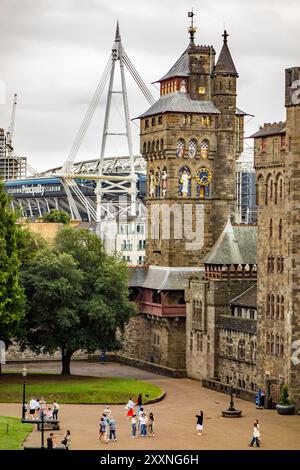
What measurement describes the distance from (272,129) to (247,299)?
54.8 ft

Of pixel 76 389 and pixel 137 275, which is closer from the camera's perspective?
pixel 76 389

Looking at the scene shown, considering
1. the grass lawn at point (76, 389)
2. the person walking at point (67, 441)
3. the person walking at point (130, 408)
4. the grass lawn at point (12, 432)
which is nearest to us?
the person walking at point (67, 441)

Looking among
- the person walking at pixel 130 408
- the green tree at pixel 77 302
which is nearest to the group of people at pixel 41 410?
the person walking at pixel 130 408

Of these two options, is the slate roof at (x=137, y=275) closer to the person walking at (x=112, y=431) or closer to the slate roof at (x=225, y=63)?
the slate roof at (x=225, y=63)

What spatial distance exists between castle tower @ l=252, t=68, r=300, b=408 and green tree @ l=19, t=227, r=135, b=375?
1568 centimetres

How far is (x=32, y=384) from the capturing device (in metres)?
120

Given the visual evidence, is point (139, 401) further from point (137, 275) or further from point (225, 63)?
point (225, 63)

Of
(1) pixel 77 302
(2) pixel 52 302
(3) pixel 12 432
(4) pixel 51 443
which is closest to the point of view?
(4) pixel 51 443

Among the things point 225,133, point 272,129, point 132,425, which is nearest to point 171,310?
point 225,133

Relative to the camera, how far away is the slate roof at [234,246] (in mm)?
128125

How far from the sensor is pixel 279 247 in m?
113

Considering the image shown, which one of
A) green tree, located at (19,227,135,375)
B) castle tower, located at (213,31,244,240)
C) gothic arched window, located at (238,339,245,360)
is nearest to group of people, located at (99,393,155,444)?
gothic arched window, located at (238,339,245,360)

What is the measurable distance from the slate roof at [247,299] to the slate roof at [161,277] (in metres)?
11.6
